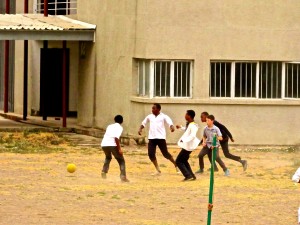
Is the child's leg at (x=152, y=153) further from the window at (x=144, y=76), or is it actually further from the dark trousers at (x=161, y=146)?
the window at (x=144, y=76)

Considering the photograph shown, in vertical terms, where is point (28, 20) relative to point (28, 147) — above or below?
above

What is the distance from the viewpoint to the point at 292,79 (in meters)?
33.6

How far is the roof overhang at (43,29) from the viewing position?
1358 inches

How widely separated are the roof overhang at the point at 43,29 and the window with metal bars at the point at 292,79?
6.47 m

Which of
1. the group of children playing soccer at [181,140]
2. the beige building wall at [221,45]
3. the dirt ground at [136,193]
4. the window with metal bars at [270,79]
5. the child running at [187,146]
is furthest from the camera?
the window with metal bars at [270,79]

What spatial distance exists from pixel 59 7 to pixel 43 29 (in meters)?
A: 5.81

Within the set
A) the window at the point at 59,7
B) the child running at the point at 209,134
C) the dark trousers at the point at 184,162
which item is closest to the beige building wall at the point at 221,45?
the window at the point at 59,7

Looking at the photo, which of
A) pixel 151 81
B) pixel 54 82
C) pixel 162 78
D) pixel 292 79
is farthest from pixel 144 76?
pixel 54 82

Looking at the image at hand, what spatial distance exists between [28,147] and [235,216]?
12.6 metres

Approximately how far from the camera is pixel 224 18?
32844 mm

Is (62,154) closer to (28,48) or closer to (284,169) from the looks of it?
(284,169)

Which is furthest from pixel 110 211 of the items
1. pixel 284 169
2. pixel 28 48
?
pixel 28 48

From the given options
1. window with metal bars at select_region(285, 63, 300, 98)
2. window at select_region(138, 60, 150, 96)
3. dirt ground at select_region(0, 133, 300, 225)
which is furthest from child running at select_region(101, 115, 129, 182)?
window with metal bars at select_region(285, 63, 300, 98)

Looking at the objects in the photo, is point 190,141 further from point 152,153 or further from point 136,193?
point 136,193
